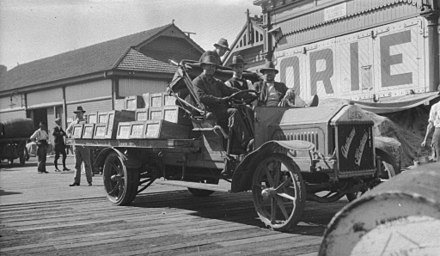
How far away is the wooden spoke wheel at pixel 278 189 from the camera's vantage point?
17.9 feet

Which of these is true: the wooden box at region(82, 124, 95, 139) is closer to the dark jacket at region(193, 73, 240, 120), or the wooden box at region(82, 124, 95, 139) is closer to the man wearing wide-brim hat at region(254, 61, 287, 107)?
the dark jacket at region(193, 73, 240, 120)

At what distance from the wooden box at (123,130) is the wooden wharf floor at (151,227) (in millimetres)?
1113

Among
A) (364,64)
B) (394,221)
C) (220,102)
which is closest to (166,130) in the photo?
(220,102)

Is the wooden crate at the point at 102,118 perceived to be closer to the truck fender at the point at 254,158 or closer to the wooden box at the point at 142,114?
the wooden box at the point at 142,114

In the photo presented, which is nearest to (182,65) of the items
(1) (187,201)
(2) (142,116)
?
(2) (142,116)

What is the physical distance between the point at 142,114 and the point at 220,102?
183cm

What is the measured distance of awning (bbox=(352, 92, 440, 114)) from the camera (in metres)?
12.0

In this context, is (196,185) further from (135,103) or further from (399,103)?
(399,103)

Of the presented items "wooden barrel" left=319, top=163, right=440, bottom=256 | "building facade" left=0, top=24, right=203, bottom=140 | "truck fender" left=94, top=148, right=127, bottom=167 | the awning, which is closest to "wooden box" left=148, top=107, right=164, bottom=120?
"truck fender" left=94, top=148, right=127, bottom=167

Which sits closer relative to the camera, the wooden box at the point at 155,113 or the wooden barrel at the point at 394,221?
the wooden barrel at the point at 394,221

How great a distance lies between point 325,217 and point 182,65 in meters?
3.04

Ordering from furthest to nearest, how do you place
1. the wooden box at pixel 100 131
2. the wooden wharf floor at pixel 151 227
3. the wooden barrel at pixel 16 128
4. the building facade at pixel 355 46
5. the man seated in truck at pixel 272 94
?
1. the wooden barrel at pixel 16 128
2. the building facade at pixel 355 46
3. the wooden box at pixel 100 131
4. the man seated in truck at pixel 272 94
5. the wooden wharf floor at pixel 151 227

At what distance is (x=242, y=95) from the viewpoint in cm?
674

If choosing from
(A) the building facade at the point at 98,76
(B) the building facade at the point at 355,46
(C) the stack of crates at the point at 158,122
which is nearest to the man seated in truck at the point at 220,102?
(C) the stack of crates at the point at 158,122
